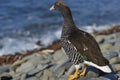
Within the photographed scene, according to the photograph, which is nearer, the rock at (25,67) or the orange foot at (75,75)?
the orange foot at (75,75)

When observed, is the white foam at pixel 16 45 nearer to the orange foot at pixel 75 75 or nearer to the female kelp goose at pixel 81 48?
the orange foot at pixel 75 75

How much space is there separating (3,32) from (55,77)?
7.97m

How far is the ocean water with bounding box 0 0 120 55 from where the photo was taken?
1545 cm

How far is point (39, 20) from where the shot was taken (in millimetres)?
18453

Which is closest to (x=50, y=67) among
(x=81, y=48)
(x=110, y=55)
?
(x=110, y=55)

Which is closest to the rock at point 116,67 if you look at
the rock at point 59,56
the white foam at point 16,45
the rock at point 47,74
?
the rock at point 47,74

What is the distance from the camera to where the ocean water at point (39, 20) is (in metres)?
15.5

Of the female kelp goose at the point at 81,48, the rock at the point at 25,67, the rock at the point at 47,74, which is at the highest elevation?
the female kelp goose at the point at 81,48

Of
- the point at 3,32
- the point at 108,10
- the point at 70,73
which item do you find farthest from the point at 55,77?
the point at 108,10

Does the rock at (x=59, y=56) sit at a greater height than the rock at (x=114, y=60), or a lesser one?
lesser

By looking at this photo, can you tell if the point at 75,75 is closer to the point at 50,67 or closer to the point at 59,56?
the point at 50,67

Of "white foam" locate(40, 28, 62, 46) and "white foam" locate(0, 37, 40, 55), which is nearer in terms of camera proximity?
"white foam" locate(0, 37, 40, 55)

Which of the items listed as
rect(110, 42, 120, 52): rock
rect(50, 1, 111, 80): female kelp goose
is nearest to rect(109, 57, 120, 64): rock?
rect(110, 42, 120, 52): rock

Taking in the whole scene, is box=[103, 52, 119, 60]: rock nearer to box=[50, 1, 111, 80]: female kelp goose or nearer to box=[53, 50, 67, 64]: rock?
box=[53, 50, 67, 64]: rock
